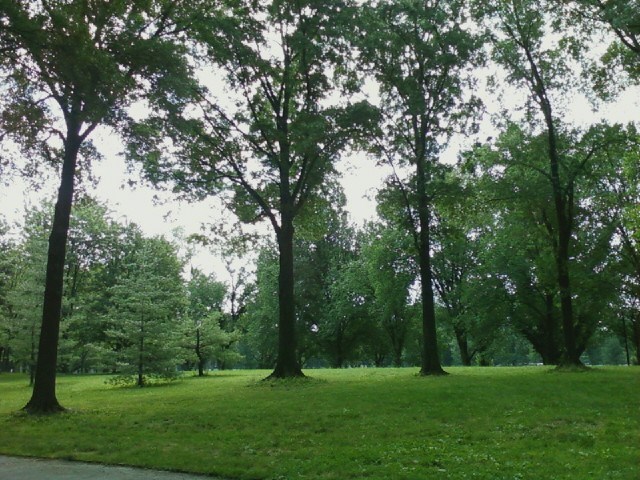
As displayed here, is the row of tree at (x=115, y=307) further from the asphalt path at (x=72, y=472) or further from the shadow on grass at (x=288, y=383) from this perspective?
the asphalt path at (x=72, y=472)

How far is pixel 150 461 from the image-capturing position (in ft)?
25.5

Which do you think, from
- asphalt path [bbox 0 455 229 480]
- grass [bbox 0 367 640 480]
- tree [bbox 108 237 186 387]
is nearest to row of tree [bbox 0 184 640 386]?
tree [bbox 108 237 186 387]

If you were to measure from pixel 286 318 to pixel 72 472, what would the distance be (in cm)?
1503

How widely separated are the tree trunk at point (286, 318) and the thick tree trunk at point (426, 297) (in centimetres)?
563

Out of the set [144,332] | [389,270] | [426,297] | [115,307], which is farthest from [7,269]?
[426,297]

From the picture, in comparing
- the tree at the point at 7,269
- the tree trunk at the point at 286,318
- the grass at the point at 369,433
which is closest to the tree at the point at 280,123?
the tree trunk at the point at 286,318

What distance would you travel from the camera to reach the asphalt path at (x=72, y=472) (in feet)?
22.8

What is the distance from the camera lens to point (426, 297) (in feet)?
75.4

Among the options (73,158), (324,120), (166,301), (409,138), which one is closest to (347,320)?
(166,301)

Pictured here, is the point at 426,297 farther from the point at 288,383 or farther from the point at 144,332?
the point at 144,332

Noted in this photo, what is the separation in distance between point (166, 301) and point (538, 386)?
1890 centimetres

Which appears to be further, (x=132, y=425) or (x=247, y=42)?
(x=247, y=42)

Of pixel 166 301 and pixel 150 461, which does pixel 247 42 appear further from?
pixel 150 461

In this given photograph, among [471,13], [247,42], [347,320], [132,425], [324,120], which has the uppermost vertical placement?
[471,13]
